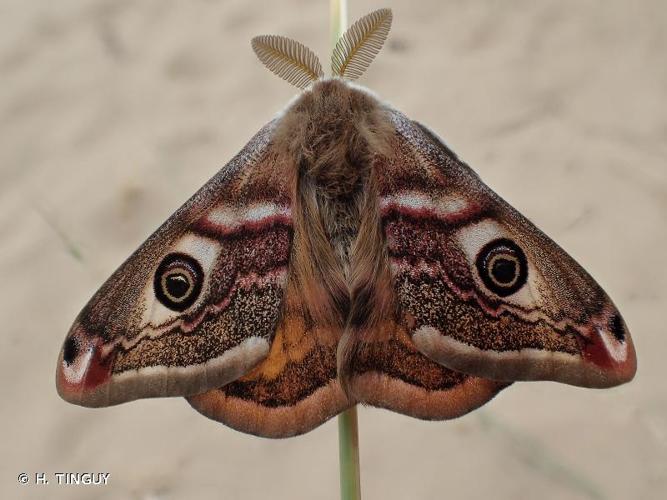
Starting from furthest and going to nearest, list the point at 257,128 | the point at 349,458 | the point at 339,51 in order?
the point at 257,128
the point at 339,51
the point at 349,458

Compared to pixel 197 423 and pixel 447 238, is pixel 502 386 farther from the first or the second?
pixel 197 423

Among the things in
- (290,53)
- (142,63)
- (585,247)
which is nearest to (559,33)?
(585,247)

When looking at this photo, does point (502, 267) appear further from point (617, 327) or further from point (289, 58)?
point (289, 58)

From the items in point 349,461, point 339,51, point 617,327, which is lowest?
point 349,461

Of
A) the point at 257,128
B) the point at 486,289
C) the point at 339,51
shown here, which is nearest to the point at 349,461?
the point at 486,289

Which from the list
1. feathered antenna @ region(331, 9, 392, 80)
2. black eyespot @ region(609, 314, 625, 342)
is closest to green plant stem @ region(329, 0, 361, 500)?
black eyespot @ region(609, 314, 625, 342)

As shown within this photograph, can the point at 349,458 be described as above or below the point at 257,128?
below
